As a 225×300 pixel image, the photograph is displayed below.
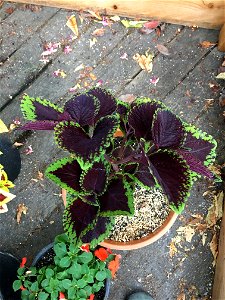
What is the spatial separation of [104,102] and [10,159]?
844 millimetres

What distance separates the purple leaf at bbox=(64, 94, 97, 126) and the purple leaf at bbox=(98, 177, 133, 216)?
0.23 m

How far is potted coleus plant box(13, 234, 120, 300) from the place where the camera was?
144cm

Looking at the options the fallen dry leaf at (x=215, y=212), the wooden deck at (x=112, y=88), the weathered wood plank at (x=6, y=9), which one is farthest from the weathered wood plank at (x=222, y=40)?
the weathered wood plank at (x=6, y=9)

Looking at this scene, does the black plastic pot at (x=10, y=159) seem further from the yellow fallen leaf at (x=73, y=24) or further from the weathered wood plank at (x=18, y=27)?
the yellow fallen leaf at (x=73, y=24)

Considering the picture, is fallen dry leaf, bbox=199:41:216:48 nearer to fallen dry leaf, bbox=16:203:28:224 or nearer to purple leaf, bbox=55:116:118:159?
fallen dry leaf, bbox=16:203:28:224

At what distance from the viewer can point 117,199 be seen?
1175 mm

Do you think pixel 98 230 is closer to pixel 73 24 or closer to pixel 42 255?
pixel 42 255

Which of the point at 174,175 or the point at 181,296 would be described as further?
the point at 181,296

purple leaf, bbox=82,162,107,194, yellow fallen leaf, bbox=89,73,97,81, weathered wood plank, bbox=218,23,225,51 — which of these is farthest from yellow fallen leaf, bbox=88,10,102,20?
purple leaf, bbox=82,162,107,194

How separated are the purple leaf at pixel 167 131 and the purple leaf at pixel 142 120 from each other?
66 mm

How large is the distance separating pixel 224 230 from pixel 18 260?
2.59ft

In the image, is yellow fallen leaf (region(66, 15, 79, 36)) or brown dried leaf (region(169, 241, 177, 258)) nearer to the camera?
brown dried leaf (region(169, 241, 177, 258))

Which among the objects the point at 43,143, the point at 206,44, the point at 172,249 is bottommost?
the point at 172,249

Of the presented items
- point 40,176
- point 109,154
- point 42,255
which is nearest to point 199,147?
point 109,154
